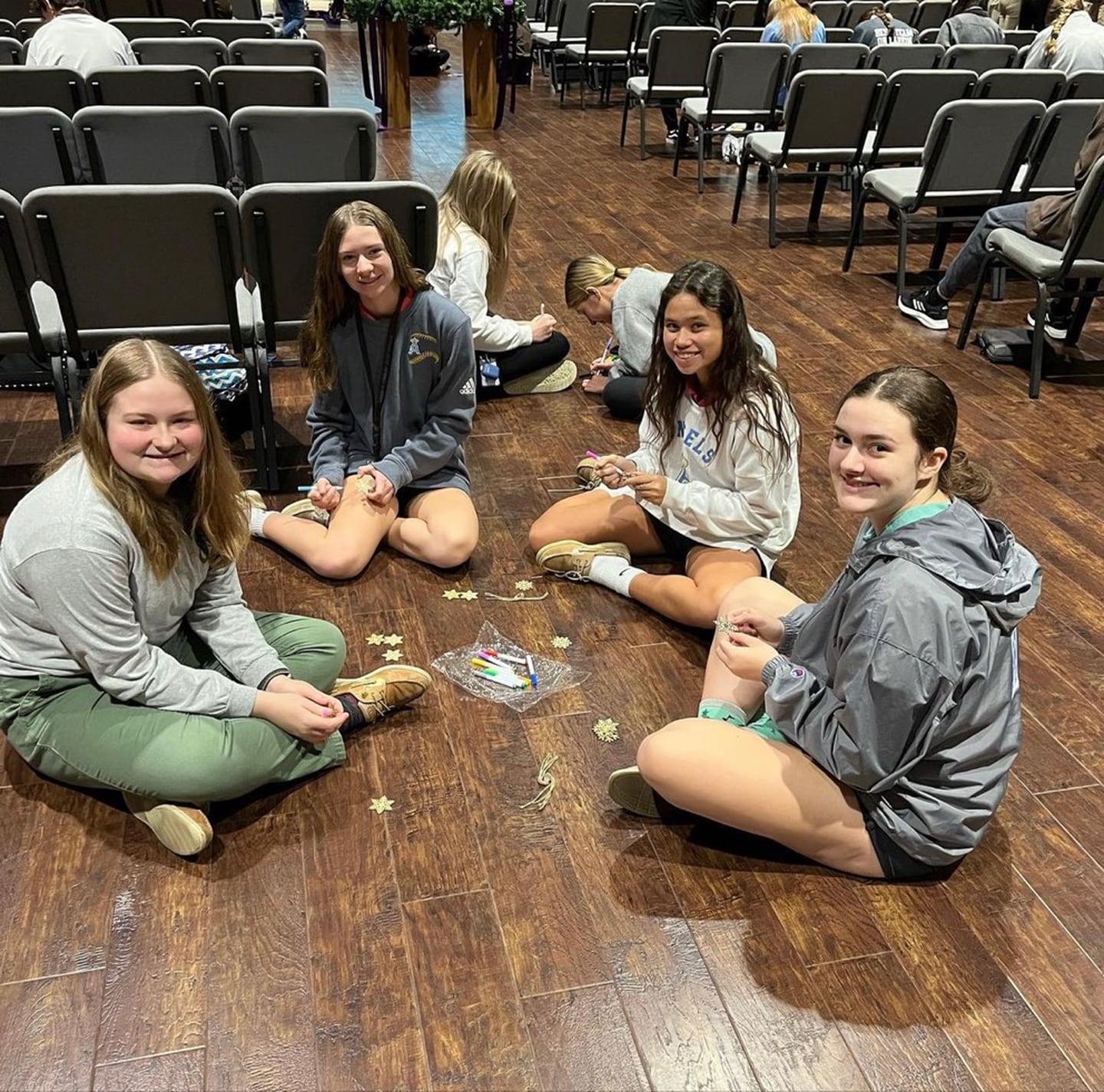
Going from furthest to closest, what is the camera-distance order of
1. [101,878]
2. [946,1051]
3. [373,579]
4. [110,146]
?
1. [110,146]
2. [373,579]
3. [101,878]
4. [946,1051]

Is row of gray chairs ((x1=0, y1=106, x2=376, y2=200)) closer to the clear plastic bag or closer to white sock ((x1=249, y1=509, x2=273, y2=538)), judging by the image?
white sock ((x1=249, y1=509, x2=273, y2=538))

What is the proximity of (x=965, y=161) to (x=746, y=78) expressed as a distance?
182 centimetres

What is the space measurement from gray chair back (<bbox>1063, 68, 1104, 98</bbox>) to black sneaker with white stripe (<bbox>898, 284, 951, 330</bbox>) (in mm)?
1393

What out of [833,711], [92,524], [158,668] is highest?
[92,524]

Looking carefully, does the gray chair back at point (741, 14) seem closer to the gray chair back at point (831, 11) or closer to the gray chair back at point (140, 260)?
the gray chair back at point (831, 11)

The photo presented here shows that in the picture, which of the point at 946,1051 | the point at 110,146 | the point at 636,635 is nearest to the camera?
the point at 946,1051

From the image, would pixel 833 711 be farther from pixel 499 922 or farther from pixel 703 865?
pixel 499 922

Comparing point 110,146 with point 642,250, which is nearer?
point 110,146

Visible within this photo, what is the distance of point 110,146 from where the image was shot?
3568 mm

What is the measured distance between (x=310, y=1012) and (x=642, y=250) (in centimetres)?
415

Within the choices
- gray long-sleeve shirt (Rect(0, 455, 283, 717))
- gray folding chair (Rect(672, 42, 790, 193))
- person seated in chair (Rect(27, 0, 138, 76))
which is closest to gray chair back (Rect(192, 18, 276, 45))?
person seated in chair (Rect(27, 0, 138, 76))

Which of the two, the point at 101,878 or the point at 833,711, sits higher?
the point at 833,711

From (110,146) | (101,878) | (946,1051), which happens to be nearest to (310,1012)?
(101,878)

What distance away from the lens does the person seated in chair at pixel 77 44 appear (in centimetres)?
451
